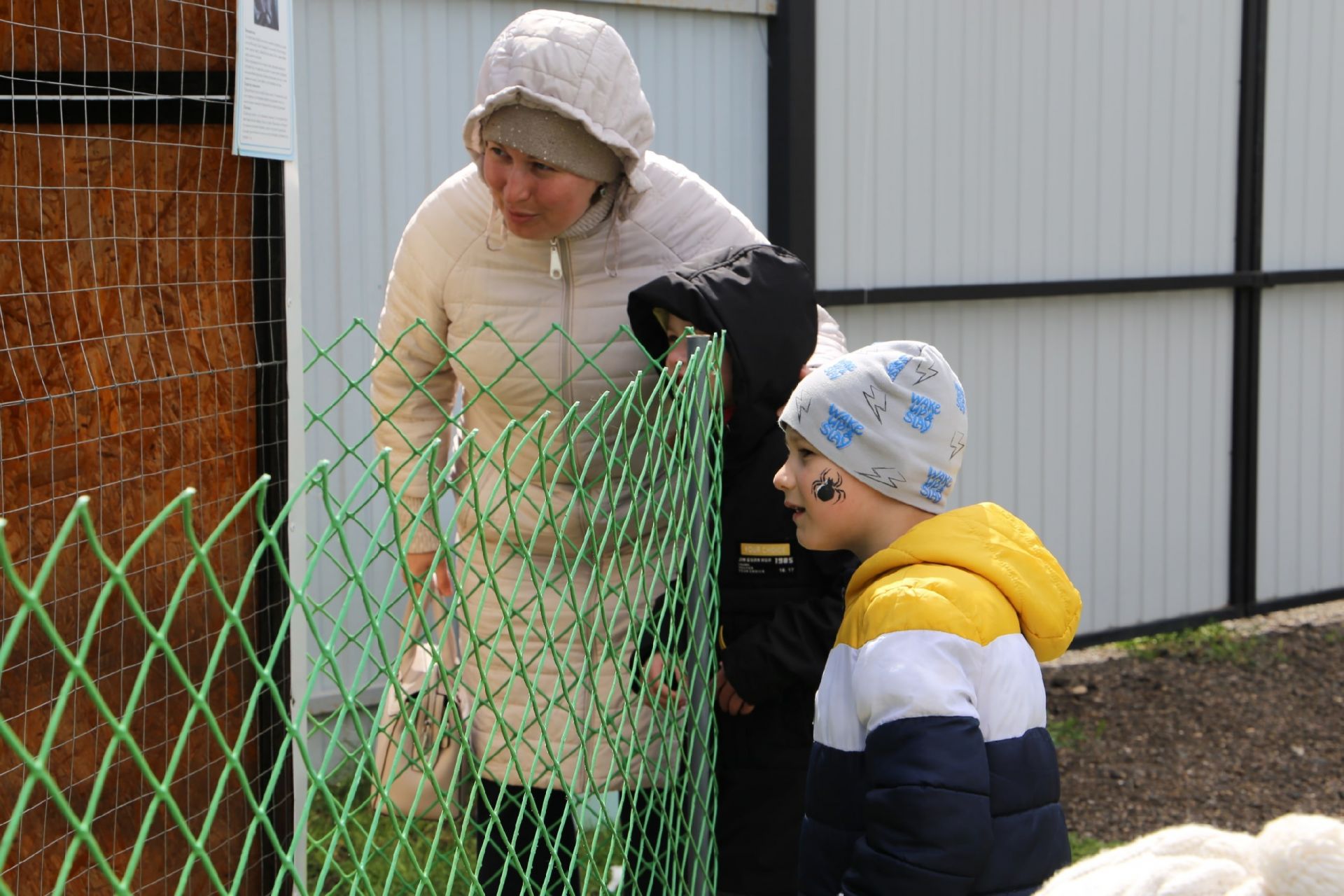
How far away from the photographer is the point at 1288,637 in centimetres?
571

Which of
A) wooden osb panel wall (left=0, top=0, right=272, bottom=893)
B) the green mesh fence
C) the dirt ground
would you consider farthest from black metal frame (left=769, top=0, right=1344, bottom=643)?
wooden osb panel wall (left=0, top=0, right=272, bottom=893)

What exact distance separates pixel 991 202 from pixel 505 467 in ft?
13.6

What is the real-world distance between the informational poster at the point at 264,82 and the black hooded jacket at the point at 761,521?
0.56 m

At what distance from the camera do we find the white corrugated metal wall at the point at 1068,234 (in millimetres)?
4934

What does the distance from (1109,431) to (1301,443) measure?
1.05 m

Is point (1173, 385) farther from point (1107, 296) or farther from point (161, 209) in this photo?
point (161, 209)

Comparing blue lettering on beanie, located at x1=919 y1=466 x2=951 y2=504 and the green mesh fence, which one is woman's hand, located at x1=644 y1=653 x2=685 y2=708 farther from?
blue lettering on beanie, located at x1=919 y1=466 x2=951 y2=504

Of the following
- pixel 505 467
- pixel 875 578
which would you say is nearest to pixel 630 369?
pixel 875 578

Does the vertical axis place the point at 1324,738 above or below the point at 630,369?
below

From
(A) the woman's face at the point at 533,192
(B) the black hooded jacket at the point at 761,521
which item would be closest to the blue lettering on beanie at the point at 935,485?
(B) the black hooded jacket at the point at 761,521

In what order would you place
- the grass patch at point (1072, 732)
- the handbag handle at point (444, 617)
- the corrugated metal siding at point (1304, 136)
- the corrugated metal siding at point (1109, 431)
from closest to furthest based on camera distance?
the handbag handle at point (444, 617) < the grass patch at point (1072, 732) < the corrugated metal siding at point (1109, 431) < the corrugated metal siding at point (1304, 136)

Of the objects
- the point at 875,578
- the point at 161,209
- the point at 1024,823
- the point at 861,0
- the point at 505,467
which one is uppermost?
the point at 861,0

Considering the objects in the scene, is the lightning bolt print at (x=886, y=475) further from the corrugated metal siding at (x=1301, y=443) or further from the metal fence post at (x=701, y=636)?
the corrugated metal siding at (x=1301, y=443)

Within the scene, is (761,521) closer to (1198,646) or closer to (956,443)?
(956,443)
